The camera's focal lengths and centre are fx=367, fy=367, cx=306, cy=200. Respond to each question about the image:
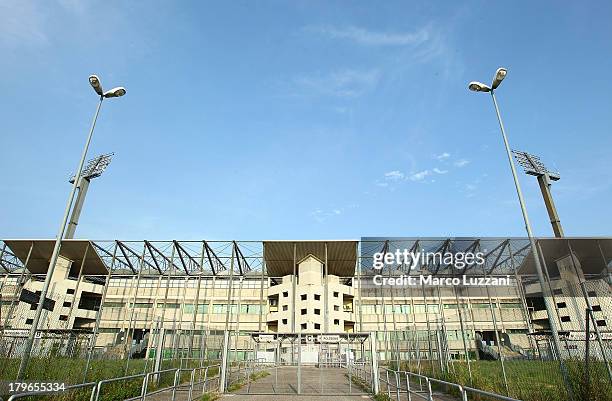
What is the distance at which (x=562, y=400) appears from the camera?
7996 mm

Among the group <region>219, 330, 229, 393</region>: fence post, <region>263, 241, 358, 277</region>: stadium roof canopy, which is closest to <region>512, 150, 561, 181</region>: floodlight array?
<region>263, 241, 358, 277</region>: stadium roof canopy

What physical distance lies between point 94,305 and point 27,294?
55520 millimetres

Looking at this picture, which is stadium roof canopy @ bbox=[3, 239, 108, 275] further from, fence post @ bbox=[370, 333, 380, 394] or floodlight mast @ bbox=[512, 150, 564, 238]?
floodlight mast @ bbox=[512, 150, 564, 238]

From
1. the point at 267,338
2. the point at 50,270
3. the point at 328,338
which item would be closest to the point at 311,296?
the point at 267,338

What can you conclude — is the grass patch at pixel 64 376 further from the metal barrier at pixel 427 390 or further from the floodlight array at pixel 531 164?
the floodlight array at pixel 531 164

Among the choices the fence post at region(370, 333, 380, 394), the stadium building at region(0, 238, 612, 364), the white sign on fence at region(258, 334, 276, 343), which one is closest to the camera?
the fence post at region(370, 333, 380, 394)

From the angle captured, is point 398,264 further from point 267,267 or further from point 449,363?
point 449,363

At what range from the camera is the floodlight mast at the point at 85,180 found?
5134 cm

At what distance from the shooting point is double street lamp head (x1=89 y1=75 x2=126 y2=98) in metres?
13.7

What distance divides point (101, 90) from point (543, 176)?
62.5m

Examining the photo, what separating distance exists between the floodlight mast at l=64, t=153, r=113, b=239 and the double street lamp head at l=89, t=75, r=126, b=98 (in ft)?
146

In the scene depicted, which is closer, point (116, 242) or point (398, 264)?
point (116, 242)

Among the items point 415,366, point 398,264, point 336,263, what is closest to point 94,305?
point 336,263

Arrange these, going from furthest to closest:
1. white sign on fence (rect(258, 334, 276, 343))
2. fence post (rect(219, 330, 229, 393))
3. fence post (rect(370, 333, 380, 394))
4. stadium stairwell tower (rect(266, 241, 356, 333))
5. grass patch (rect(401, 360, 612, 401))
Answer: stadium stairwell tower (rect(266, 241, 356, 333)) → white sign on fence (rect(258, 334, 276, 343)) → fence post (rect(219, 330, 229, 393)) → fence post (rect(370, 333, 380, 394)) → grass patch (rect(401, 360, 612, 401))
